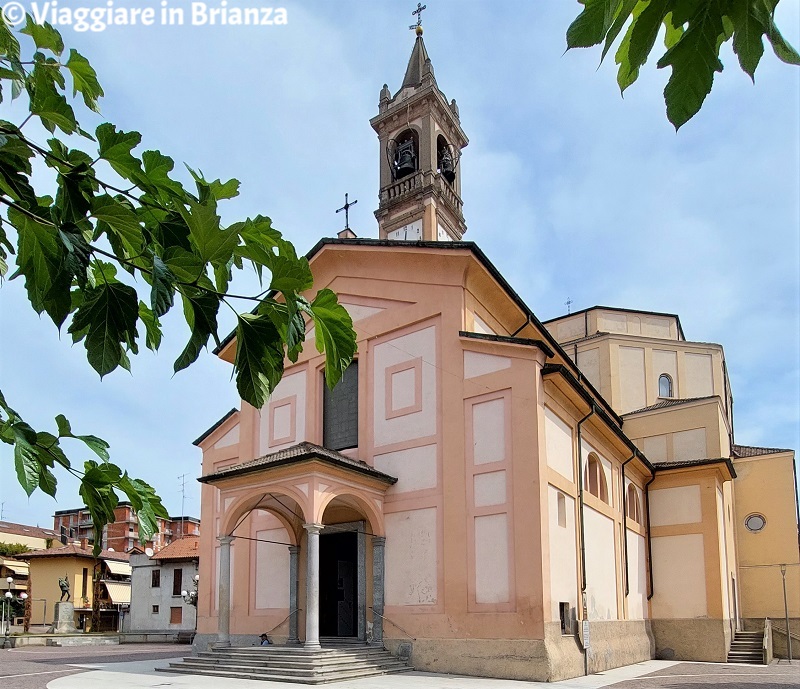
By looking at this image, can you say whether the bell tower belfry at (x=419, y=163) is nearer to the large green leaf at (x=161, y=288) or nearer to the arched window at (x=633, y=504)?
the arched window at (x=633, y=504)

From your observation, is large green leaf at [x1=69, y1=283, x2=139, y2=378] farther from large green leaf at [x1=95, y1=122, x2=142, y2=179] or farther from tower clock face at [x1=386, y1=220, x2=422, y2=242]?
tower clock face at [x1=386, y1=220, x2=422, y2=242]

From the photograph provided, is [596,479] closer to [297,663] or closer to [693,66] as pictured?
[297,663]

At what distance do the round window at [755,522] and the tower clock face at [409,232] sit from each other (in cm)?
1595

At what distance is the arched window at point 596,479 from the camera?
19.4 meters

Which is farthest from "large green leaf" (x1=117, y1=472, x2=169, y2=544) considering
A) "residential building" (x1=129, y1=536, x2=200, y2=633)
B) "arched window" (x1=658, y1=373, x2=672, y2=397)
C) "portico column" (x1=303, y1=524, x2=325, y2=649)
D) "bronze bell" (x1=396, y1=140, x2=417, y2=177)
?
"residential building" (x1=129, y1=536, x2=200, y2=633)

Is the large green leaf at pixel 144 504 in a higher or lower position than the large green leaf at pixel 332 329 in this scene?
lower

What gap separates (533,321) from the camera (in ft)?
67.9

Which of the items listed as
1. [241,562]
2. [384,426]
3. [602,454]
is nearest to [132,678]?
[241,562]

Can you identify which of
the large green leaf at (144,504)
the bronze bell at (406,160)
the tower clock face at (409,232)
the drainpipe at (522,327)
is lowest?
the large green leaf at (144,504)

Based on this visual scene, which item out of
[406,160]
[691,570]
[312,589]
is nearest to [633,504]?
[691,570]

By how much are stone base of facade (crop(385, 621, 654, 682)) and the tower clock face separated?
711 inches

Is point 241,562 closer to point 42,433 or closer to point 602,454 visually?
point 602,454

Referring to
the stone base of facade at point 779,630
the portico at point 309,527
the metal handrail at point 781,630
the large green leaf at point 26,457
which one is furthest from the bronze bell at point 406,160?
the large green leaf at point 26,457

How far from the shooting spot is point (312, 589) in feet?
50.5
